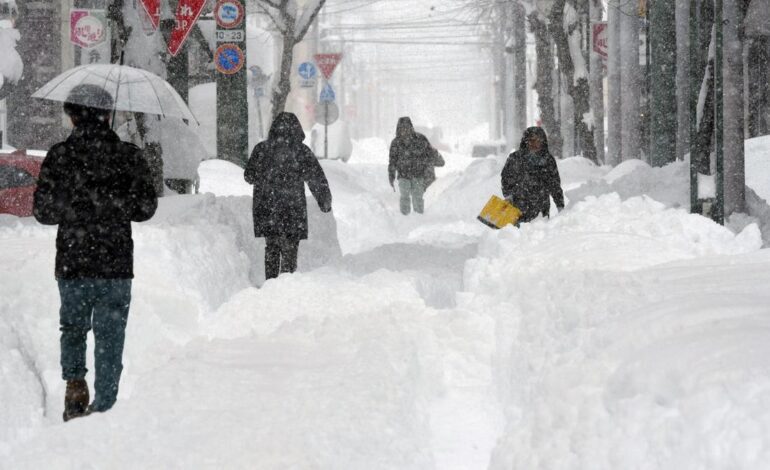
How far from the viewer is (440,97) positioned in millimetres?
171000

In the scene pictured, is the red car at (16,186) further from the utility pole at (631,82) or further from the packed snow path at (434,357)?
the utility pole at (631,82)

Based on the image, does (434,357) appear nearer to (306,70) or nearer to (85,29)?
(85,29)

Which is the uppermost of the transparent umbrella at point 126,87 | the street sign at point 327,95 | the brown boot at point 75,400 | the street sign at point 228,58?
the street sign at point 228,58

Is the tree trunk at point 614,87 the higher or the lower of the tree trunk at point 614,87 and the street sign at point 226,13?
the lower

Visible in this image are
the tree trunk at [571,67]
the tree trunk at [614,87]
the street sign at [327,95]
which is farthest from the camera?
the street sign at [327,95]

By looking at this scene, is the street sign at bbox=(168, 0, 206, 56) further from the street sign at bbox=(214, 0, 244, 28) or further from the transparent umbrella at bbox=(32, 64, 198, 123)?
the transparent umbrella at bbox=(32, 64, 198, 123)

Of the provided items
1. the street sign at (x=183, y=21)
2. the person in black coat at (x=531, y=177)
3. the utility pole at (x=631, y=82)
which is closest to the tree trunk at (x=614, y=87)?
the utility pole at (x=631, y=82)

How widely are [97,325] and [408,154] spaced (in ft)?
45.2

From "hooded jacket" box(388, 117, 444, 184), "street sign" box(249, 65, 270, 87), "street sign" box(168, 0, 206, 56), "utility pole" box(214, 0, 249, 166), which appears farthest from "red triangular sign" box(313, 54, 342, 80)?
"street sign" box(168, 0, 206, 56)

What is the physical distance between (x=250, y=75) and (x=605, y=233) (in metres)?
28.3

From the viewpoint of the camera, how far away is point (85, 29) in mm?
24781

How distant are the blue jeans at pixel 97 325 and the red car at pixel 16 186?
7894mm

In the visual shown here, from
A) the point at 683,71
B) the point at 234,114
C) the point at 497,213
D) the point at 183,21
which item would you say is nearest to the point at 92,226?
the point at 497,213

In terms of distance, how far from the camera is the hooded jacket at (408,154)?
65.0 ft
